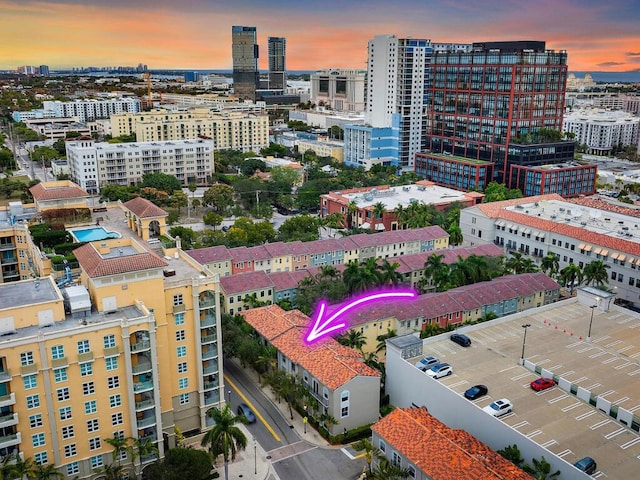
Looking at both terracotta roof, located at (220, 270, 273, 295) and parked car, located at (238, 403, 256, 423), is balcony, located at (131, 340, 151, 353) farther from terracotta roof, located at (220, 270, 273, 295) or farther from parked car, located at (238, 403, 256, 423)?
terracotta roof, located at (220, 270, 273, 295)

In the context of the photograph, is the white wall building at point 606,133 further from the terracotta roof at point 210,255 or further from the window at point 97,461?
the window at point 97,461

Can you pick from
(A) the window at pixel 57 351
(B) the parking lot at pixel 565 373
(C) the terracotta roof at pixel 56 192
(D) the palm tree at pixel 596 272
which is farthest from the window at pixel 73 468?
(D) the palm tree at pixel 596 272

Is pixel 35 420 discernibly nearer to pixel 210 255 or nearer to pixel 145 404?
pixel 145 404

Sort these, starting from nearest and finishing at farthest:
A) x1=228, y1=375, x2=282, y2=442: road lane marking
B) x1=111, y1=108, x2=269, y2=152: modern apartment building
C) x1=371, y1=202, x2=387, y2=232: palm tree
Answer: x1=228, y1=375, x2=282, y2=442: road lane marking
x1=371, y1=202, x2=387, y2=232: palm tree
x1=111, y1=108, x2=269, y2=152: modern apartment building

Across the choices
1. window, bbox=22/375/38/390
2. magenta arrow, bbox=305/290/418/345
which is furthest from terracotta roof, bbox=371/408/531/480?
window, bbox=22/375/38/390

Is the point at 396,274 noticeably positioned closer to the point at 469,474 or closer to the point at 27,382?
the point at 469,474
